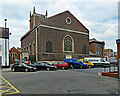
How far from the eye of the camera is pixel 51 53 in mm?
32250

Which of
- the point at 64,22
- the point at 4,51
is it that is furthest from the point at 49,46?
the point at 4,51

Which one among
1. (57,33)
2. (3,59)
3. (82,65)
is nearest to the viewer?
(82,65)

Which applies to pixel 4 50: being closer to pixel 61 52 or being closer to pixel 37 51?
pixel 37 51

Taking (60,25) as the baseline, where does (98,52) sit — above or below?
below

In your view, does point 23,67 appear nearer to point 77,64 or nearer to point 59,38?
point 77,64

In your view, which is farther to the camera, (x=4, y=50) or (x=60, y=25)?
(x=60, y=25)

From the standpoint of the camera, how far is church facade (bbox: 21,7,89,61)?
1230 inches

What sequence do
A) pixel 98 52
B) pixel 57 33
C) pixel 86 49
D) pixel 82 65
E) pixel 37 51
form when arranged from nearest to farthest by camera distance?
pixel 82 65
pixel 37 51
pixel 57 33
pixel 86 49
pixel 98 52

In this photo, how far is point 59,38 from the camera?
34.3 metres

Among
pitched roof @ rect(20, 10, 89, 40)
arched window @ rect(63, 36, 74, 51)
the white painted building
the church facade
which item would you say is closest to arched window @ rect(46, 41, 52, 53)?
the church facade

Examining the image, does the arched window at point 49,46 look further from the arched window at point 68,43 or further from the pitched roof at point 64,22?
the pitched roof at point 64,22

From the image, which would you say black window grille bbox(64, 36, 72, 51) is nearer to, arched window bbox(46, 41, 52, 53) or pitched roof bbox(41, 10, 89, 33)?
pitched roof bbox(41, 10, 89, 33)

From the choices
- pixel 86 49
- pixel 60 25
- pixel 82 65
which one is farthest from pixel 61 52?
pixel 82 65

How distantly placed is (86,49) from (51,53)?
1390 cm
